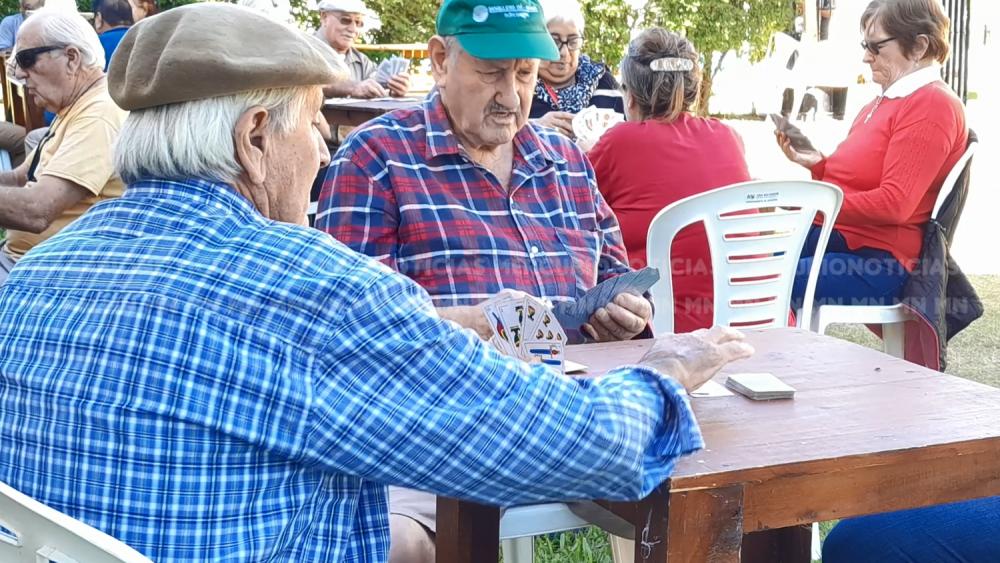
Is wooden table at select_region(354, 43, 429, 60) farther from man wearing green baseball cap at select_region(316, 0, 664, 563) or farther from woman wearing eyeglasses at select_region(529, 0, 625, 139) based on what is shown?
man wearing green baseball cap at select_region(316, 0, 664, 563)

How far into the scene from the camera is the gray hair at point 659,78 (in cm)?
396

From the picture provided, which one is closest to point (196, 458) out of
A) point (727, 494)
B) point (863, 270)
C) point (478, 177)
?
point (727, 494)

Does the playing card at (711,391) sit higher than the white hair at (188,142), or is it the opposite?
the white hair at (188,142)

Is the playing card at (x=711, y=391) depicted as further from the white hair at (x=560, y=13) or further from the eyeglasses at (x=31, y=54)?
the white hair at (x=560, y=13)

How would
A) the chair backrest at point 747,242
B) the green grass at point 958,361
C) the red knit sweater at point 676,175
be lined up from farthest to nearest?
the red knit sweater at point 676,175
the chair backrest at point 747,242
the green grass at point 958,361

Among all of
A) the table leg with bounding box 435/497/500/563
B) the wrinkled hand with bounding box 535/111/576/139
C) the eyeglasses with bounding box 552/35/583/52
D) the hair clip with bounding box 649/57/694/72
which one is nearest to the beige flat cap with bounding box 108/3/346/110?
the table leg with bounding box 435/497/500/563

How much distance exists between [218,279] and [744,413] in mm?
938

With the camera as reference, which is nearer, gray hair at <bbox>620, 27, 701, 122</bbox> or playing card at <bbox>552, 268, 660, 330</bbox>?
playing card at <bbox>552, 268, 660, 330</bbox>

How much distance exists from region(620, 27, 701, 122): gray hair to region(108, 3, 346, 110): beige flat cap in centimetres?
258

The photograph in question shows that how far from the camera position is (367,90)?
7.32 m

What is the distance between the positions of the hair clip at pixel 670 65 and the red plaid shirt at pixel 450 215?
1288mm

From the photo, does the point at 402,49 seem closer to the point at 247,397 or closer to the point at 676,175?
the point at 676,175

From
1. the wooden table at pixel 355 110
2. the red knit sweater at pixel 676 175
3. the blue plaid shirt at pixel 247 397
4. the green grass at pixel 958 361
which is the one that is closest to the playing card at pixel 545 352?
the blue plaid shirt at pixel 247 397

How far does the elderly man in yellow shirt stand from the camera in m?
3.59
